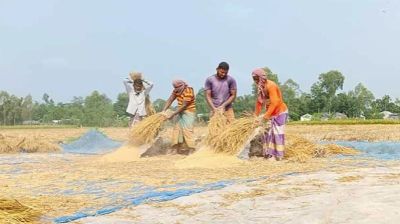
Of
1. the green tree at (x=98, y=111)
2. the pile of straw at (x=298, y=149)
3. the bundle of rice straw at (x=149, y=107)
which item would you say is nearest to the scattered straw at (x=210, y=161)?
the pile of straw at (x=298, y=149)

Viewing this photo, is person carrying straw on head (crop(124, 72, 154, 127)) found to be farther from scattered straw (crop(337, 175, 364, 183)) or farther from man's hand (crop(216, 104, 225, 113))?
scattered straw (crop(337, 175, 364, 183))

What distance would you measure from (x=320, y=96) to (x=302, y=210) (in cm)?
5078

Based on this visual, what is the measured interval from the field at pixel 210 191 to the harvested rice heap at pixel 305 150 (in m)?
0.64

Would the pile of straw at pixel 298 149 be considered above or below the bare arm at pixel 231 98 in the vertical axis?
below

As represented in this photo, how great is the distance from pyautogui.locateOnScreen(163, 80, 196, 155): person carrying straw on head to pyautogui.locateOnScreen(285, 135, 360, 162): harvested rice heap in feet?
5.54

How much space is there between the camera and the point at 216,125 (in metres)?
8.73

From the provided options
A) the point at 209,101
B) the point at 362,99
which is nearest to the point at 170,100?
the point at 209,101

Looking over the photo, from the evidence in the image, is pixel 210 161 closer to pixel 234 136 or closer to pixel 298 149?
pixel 234 136

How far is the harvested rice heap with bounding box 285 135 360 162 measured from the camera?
8648mm

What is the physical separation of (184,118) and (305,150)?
7.22ft

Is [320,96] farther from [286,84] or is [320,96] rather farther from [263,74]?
[263,74]

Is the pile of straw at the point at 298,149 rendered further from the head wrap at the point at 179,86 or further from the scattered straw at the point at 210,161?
the head wrap at the point at 179,86

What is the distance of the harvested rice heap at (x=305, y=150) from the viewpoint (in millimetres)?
8648

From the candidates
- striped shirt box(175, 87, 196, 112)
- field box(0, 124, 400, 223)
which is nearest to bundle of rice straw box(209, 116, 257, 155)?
field box(0, 124, 400, 223)
